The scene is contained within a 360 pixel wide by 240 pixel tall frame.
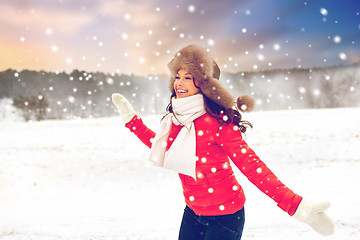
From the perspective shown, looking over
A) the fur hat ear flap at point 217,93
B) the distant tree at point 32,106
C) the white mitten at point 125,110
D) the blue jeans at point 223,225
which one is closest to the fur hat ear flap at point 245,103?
the fur hat ear flap at point 217,93

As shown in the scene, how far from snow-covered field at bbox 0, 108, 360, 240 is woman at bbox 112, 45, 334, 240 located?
267 cm

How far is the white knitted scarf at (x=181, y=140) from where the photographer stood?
186 centimetres

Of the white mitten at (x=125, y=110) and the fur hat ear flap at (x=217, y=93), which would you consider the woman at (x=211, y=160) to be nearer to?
the fur hat ear flap at (x=217, y=93)

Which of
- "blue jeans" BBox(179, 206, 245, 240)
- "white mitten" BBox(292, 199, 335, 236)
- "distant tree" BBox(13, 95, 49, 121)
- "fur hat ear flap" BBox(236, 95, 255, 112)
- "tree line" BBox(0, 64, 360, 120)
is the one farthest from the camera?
"tree line" BBox(0, 64, 360, 120)

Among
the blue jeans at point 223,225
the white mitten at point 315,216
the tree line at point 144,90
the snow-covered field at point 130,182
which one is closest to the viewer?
the white mitten at point 315,216

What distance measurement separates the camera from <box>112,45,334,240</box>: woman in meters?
1.71

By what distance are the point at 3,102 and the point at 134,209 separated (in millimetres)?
25808

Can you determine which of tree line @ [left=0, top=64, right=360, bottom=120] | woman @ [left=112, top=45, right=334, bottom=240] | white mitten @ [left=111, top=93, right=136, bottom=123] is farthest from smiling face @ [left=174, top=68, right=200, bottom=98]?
tree line @ [left=0, top=64, right=360, bottom=120]

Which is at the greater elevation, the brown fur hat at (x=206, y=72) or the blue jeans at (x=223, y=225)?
the brown fur hat at (x=206, y=72)

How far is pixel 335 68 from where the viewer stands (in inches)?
1280

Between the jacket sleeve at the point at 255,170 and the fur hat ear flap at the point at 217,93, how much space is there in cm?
18

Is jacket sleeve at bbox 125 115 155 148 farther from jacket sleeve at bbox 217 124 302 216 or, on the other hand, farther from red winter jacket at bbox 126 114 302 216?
jacket sleeve at bbox 217 124 302 216

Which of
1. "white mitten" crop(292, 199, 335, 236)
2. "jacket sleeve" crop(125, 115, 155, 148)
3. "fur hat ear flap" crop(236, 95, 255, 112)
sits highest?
"fur hat ear flap" crop(236, 95, 255, 112)

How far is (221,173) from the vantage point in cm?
183
